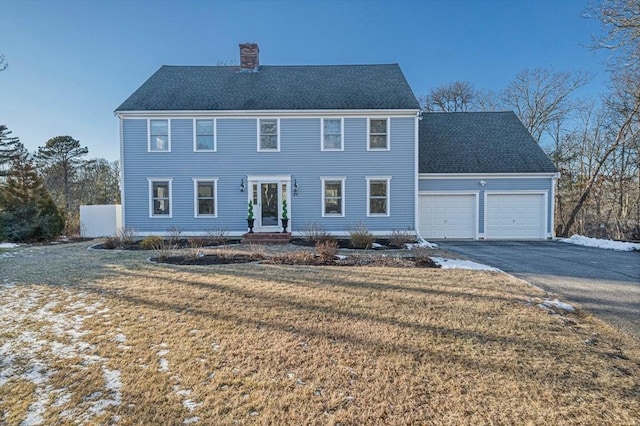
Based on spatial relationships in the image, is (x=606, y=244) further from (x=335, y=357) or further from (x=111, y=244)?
(x=111, y=244)

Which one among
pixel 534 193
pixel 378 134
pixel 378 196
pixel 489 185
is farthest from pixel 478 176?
pixel 378 134

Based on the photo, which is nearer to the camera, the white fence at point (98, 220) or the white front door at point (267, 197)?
the white front door at point (267, 197)

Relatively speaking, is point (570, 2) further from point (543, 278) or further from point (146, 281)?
point (146, 281)

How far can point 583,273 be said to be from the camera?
22.8 ft

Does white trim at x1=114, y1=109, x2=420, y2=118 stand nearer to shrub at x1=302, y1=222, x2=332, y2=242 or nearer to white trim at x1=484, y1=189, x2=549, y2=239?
shrub at x1=302, y1=222, x2=332, y2=242

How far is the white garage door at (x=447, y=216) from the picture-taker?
45.4ft

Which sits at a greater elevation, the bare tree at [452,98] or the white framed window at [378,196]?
the bare tree at [452,98]

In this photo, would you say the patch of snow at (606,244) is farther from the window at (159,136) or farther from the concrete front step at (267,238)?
the window at (159,136)

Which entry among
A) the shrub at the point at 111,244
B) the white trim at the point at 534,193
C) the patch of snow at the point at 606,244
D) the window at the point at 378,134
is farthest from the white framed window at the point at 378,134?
the shrub at the point at 111,244

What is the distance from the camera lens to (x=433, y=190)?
1382 cm

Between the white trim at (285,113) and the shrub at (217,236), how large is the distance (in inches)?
190

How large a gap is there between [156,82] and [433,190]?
13.6 meters

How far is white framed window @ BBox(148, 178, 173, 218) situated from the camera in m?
13.2

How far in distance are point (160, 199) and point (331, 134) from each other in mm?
7740
